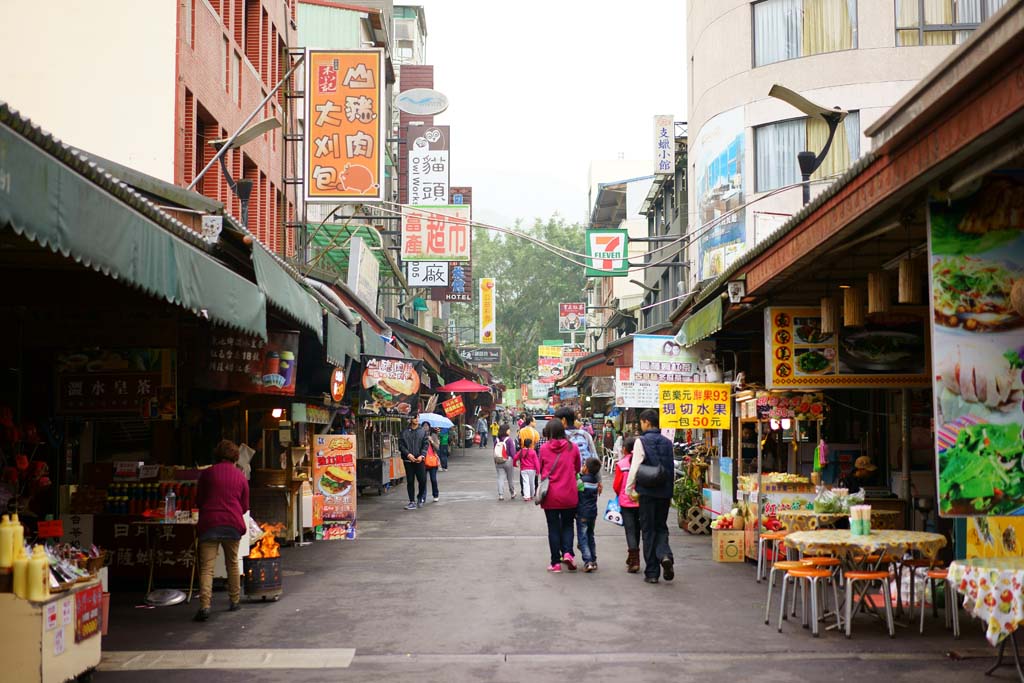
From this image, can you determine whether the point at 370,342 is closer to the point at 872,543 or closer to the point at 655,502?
the point at 655,502

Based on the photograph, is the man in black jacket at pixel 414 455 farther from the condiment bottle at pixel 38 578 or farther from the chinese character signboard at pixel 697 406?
the condiment bottle at pixel 38 578

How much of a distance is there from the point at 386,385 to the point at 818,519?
366 inches

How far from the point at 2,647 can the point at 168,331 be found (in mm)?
4643

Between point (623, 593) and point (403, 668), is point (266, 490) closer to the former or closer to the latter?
point (623, 593)

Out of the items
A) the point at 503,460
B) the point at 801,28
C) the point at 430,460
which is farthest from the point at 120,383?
the point at 801,28

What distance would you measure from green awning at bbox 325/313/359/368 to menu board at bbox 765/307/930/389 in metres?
5.58

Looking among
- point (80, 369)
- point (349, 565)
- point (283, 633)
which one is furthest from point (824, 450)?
point (80, 369)

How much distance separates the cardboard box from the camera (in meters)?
15.1

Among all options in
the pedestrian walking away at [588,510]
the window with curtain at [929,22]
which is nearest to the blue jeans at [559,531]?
the pedestrian walking away at [588,510]

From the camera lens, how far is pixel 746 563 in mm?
15078

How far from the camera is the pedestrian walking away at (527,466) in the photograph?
25.6 meters

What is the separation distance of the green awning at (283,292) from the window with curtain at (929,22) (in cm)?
2093

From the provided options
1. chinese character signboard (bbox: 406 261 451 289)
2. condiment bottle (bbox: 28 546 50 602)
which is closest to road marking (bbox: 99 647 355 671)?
condiment bottle (bbox: 28 546 50 602)

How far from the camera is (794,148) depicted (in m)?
29.2
